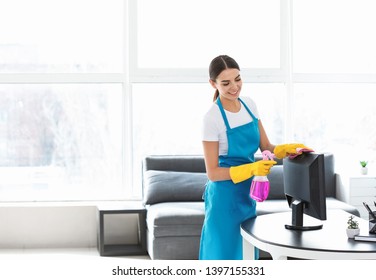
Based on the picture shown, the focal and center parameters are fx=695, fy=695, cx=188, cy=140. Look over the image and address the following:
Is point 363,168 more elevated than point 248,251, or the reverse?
point 363,168

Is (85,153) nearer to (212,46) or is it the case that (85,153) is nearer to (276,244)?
(212,46)

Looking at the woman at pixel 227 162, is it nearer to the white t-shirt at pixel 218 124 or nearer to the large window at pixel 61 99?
the white t-shirt at pixel 218 124

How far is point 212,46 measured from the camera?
6.52 metres

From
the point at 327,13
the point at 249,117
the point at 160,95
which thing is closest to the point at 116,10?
the point at 160,95

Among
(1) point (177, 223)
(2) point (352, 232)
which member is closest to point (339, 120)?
(1) point (177, 223)

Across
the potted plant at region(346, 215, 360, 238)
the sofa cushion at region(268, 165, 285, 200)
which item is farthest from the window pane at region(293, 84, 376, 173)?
the potted plant at region(346, 215, 360, 238)

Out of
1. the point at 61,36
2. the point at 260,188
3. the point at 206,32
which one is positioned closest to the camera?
the point at 260,188

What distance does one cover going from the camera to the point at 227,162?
333cm

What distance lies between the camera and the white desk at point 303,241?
2.65 m

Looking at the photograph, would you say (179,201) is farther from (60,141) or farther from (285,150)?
(285,150)

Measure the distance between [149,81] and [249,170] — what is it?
342 centimetres

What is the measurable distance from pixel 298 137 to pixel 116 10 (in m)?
2.09

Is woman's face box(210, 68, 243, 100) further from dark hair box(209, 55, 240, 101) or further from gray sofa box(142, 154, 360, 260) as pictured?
gray sofa box(142, 154, 360, 260)

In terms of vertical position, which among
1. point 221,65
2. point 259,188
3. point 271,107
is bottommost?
point 259,188
